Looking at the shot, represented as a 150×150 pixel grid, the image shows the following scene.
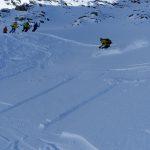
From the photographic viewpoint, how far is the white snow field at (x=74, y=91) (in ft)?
37.8

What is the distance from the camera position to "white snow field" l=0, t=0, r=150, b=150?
11508 mm

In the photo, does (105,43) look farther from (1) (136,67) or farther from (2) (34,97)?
(2) (34,97)

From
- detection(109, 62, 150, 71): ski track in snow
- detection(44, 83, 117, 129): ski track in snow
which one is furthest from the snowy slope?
detection(44, 83, 117, 129): ski track in snow

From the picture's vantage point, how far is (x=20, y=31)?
2852 centimetres

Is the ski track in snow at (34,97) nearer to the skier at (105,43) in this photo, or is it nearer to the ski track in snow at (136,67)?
the ski track in snow at (136,67)

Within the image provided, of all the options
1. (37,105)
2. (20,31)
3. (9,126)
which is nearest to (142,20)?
(20,31)

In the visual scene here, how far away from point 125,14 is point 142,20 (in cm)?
593

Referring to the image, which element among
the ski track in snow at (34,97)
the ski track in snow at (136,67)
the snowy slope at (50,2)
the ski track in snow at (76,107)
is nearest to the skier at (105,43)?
the ski track in snow at (136,67)

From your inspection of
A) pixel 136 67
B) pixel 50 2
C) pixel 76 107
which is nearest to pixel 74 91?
pixel 76 107

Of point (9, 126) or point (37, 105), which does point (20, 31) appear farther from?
point (9, 126)

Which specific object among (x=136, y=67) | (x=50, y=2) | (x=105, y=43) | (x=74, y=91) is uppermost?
(x=74, y=91)

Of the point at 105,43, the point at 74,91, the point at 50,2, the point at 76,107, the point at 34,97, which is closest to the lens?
the point at 76,107

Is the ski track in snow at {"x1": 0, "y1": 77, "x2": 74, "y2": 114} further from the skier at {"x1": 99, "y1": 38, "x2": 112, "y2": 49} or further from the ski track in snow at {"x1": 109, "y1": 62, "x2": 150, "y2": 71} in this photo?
the skier at {"x1": 99, "y1": 38, "x2": 112, "y2": 49}

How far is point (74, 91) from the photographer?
1598 centimetres
